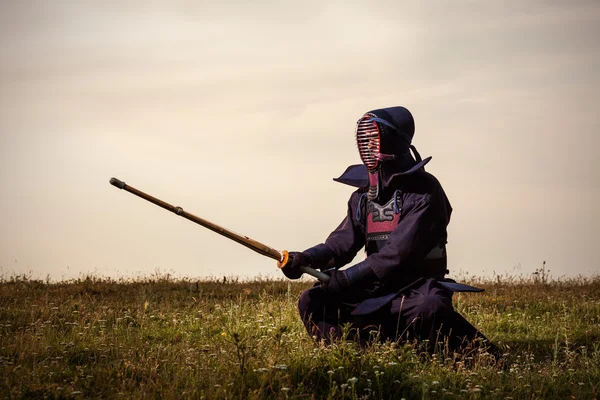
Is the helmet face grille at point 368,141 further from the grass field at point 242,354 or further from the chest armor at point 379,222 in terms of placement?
the grass field at point 242,354

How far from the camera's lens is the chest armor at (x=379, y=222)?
7934 millimetres

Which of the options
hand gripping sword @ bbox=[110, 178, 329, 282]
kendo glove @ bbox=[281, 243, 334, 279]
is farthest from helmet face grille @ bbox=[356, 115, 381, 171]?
hand gripping sword @ bbox=[110, 178, 329, 282]

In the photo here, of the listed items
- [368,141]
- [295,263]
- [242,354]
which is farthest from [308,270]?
[368,141]

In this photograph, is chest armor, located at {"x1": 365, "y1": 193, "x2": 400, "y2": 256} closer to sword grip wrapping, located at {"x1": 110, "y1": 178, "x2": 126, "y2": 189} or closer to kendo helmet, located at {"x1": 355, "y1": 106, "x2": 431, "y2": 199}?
kendo helmet, located at {"x1": 355, "y1": 106, "x2": 431, "y2": 199}

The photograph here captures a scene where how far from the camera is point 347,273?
7.69 m

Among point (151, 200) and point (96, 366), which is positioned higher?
point (151, 200)

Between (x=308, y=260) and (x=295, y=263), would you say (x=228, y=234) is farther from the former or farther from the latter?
(x=308, y=260)

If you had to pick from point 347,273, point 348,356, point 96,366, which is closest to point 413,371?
point 348,356

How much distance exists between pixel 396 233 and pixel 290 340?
1854mm

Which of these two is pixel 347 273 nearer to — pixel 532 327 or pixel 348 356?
pixel 348 356

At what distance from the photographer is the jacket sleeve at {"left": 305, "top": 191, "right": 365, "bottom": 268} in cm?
835

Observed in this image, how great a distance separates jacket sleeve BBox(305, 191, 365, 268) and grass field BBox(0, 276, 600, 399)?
1031mm

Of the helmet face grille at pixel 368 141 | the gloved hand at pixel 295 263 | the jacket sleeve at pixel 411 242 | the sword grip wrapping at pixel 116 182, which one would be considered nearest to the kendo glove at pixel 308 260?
the gloved hand at pixel 295 263

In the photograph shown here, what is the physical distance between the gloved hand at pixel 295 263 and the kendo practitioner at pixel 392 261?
11mm
